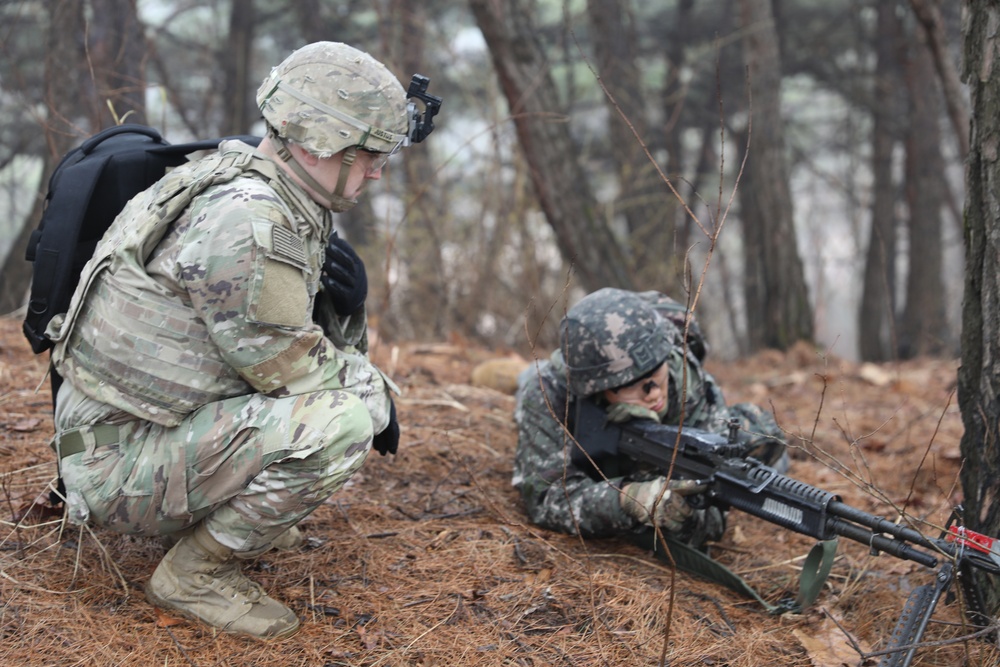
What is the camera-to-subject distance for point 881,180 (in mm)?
11875

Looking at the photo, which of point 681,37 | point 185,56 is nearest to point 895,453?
point 681,37

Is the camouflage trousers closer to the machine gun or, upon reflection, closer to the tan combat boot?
the tan combat boot

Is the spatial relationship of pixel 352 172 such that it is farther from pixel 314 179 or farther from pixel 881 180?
pixel 881 180

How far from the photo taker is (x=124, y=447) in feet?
8.29

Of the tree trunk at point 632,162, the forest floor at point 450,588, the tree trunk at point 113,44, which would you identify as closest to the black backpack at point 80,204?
the forest floor at point 450,588

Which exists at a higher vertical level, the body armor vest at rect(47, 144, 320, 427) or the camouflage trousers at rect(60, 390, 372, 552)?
the body armor vest at rect(47, 144, 320, 427)

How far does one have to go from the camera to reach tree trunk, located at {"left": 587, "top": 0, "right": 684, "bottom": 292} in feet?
27.5

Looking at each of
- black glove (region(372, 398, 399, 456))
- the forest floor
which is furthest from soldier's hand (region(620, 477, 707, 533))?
black glove (region(372, 398, 399, 456))

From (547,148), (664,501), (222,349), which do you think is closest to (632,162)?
(547,148)

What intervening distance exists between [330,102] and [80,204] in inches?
30.9

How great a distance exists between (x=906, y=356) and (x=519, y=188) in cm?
617

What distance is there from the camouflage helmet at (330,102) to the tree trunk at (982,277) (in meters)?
1.83

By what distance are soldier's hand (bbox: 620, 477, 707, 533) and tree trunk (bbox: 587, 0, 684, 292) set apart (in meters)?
5.09

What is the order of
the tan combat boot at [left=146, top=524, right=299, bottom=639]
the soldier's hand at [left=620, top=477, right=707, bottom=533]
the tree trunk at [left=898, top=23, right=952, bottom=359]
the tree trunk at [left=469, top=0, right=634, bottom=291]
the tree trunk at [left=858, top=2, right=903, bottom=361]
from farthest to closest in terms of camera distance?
the tree trunk at [left=858, top=2, right=903, bottom=361]
the tree trunk at [left=898, top=23, right=952, bottom=359]
the tree trunk at [left=469, top=0, right=634, bottom=291]
the soldier's hand at [left=620, top=477, right=707, bottom=533]
the tan combat boot at [left=146, top=524, right=299, bottom=639]
